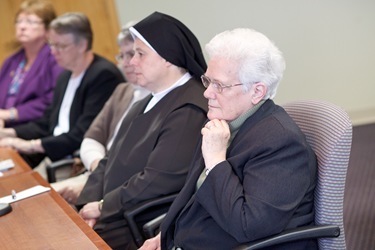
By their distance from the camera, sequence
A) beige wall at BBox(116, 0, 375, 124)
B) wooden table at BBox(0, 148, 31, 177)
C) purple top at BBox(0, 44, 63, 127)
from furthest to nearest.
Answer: beige wall at BBox(116, 0, 375, 124), purple top at BBox(0, 44, 63, 127), wooden table at BBox(0, 148, 31, 177)

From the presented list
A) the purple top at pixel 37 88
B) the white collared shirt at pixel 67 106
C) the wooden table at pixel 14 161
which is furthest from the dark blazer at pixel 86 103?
the purple top at pixel 37 88

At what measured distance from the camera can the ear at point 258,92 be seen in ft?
6.08

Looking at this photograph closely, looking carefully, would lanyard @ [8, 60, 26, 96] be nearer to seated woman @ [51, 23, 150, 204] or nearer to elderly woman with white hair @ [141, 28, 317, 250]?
seated woman @ [51, 23, 150, 204]

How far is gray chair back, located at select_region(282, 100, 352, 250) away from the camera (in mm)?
1797

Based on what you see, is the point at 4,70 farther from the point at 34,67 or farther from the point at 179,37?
the point at 179,37

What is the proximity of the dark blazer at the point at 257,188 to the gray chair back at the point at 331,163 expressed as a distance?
0.03 meters

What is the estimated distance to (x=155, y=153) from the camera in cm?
235

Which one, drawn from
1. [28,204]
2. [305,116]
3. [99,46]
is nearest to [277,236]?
[305,116]

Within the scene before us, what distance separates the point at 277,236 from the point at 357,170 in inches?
96.6

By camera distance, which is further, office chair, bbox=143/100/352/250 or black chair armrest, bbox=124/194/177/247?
black chair armrest, bbox=124/194/177/247

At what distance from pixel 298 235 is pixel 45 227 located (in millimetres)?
754

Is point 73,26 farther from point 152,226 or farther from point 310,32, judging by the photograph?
point 310,32

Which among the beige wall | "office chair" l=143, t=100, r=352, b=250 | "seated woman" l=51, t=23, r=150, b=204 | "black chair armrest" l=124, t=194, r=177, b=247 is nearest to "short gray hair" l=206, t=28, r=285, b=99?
"office chair" l=143, t=100, r=352, b=250

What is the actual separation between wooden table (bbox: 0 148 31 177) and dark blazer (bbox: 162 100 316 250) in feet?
3.38
